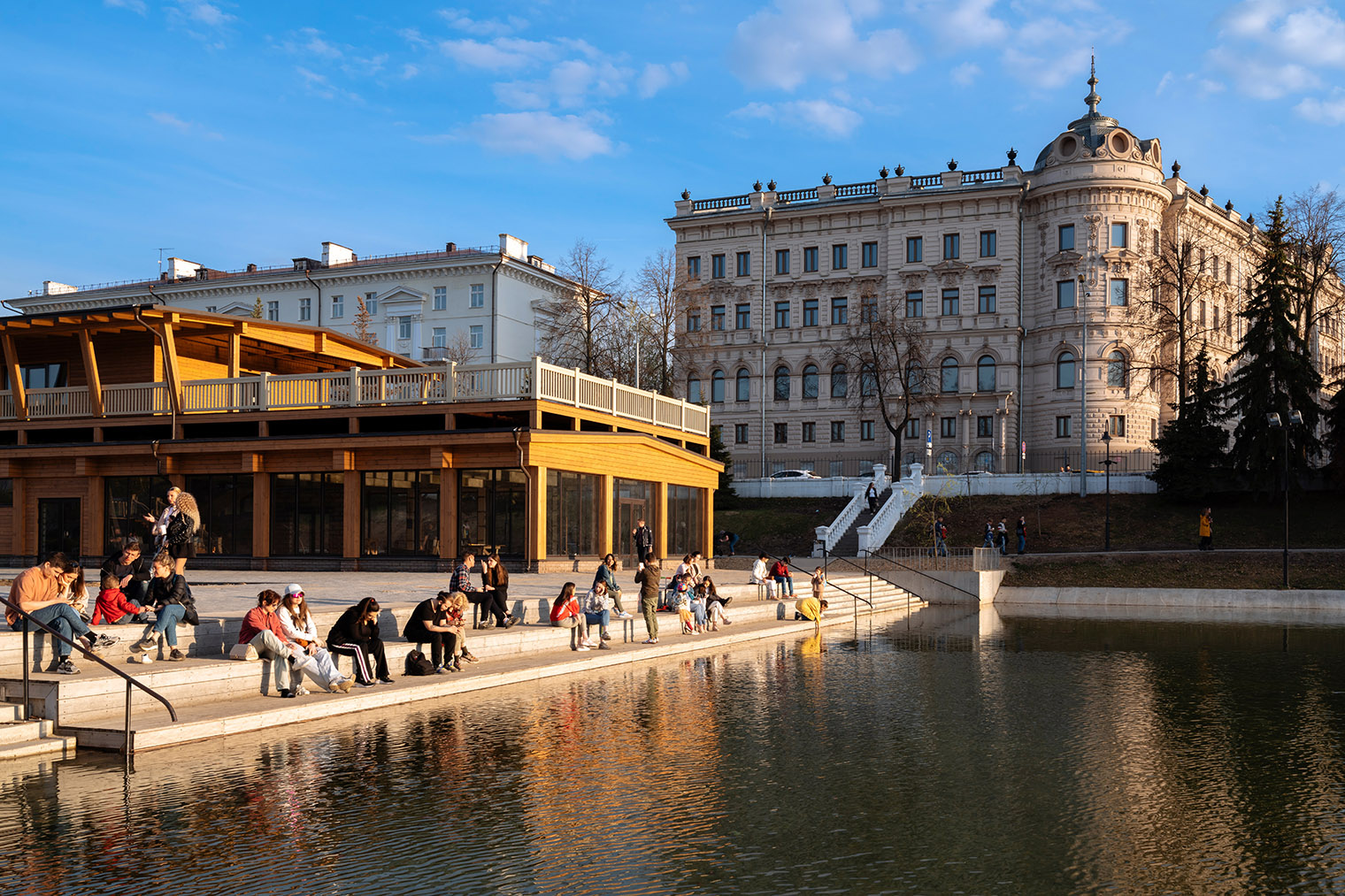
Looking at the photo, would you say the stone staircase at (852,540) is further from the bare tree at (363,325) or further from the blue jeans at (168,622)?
the blue jeans at (168,622)

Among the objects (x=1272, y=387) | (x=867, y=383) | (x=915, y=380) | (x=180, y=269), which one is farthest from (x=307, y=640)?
(x=180, y=269)

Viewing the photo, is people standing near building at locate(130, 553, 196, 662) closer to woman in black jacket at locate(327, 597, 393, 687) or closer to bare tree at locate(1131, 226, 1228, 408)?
woman in black jacket at locate(327, 597, 393, 687)

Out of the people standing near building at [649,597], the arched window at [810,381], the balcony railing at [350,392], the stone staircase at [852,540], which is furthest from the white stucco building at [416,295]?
the people standing near building at [649,597]

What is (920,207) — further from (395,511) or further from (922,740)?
(922,740)

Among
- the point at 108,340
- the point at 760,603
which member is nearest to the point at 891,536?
the point at 760,603

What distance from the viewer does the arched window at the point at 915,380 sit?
66.8 m

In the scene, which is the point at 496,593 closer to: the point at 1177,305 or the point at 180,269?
the point at 1177,305

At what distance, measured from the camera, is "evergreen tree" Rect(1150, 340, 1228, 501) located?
50.4 m

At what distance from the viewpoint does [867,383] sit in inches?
2785

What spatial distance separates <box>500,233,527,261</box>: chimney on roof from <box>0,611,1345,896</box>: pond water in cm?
6691

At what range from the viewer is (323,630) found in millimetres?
17016

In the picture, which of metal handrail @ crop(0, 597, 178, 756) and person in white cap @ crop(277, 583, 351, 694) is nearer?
metal handrail @ crop(0, 597, 178, 756)

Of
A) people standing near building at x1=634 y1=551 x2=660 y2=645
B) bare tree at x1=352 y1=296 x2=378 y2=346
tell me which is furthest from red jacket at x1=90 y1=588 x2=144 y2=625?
bare tree at x1=352 y1=296 x2=378 y2=346

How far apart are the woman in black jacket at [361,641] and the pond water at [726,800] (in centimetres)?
110
